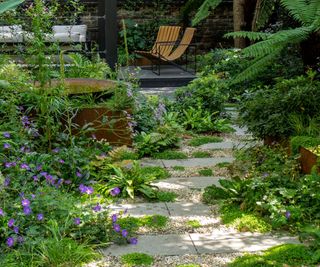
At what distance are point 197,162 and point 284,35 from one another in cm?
123

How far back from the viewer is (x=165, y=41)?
10.9 metres

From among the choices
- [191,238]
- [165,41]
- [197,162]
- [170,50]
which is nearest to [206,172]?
[197,162]

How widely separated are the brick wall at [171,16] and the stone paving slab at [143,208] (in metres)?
8.66

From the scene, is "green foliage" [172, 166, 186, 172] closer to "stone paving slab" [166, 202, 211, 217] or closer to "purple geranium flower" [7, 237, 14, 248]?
"stone paving slab" [166, 202, 211, 217]

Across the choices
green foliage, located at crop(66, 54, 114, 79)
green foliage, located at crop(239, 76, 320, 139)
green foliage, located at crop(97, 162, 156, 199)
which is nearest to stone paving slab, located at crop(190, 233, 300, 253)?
green foliage, located at crop(97, 162, 156, 199)

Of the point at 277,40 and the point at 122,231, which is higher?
the point at 277,40

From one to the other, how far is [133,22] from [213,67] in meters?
4.70

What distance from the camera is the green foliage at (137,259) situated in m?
2.87

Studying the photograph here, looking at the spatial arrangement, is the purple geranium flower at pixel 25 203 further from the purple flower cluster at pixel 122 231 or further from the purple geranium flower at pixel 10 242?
the purple flower cluster at pixel 122 231

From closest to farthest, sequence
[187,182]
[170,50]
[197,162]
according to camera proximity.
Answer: [187,182] → [197,162] → [170,50]

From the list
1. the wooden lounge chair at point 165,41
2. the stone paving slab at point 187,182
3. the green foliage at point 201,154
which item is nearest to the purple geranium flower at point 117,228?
the stone paving slab at point 187,182

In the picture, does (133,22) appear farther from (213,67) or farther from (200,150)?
(200,150)

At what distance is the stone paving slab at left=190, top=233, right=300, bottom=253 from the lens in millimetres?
3037

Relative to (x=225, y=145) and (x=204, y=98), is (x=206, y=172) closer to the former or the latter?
(x=225, y=145)
